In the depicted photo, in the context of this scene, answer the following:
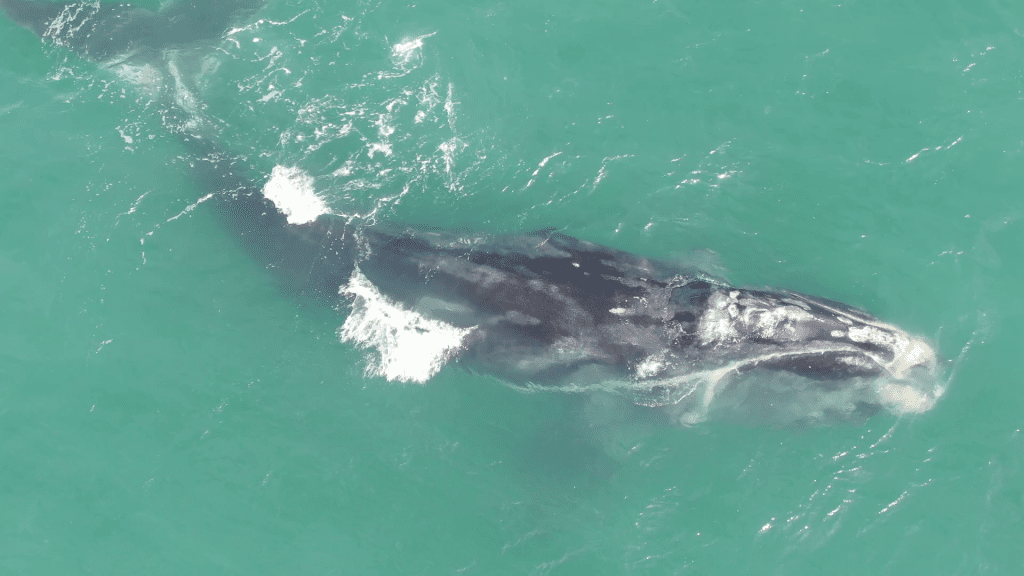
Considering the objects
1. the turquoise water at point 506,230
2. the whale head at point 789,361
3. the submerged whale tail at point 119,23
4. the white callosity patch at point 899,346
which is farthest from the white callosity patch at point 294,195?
the white callosity patch at point 899,346

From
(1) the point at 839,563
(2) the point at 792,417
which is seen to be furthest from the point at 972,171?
(1) the point at 839,563

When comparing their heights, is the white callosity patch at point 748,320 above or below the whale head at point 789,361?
above

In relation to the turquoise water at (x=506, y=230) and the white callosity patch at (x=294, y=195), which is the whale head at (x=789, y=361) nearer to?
the turquoise water at (x=506, y=230)

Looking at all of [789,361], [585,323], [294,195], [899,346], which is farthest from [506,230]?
[899,346]

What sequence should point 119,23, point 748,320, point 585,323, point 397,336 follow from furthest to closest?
point 119,23 < point 397,336 < point 585,323 < point 748,320

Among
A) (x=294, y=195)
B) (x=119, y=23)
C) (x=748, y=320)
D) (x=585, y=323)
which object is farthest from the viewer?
(x=119, y=23)

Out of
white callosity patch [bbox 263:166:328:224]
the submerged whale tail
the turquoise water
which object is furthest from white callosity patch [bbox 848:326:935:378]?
the submerged whale tail

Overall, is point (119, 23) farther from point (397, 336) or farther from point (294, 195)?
point (397, 336)
